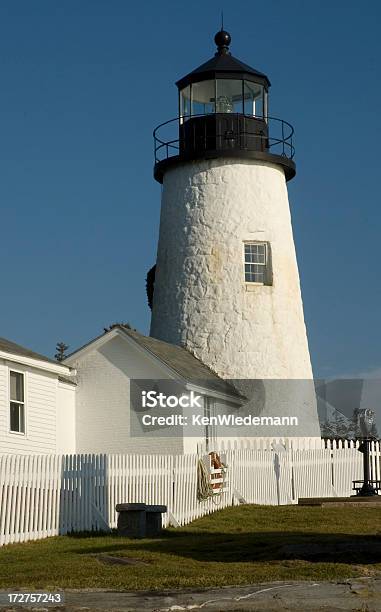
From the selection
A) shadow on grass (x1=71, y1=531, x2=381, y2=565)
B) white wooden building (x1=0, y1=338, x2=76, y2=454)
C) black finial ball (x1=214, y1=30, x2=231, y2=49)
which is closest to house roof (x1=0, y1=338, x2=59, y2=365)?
white wooden building (x1=0, y1=338, x2=76, y2=454)

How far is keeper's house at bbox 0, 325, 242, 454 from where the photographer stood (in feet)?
82.4

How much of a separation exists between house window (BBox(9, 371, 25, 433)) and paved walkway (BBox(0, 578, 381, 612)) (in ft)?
40.4

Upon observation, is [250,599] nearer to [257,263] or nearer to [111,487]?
[111,487]

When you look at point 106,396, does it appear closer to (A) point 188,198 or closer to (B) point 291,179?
(A) point 188,198

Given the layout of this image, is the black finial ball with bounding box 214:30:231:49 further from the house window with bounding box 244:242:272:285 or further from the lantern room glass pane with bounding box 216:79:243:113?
the house window with bounding box 244:242:272:285

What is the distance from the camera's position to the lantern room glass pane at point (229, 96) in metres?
30.6

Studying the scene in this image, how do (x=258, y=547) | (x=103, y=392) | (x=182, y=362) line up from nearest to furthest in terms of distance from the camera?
(x=258, y=547)
(x=103, y=392)
(x=182, y=362)

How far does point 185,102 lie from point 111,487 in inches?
550

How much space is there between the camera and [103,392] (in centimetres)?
2644

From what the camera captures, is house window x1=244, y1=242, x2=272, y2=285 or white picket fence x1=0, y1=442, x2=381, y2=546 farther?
house window x1=244, y1=242, x2=272, y2=285

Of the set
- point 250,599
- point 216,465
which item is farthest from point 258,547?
point 216,465

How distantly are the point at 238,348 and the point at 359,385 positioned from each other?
25.8 feet

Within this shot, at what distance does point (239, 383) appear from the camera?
29.1m

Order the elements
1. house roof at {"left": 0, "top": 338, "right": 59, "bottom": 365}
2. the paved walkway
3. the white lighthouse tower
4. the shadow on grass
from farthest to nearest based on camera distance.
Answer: the white lighthouse tower, house roof at {"left": 0, "top": 338, "right": 59, "bottom": 365}, the shadow on grass, the paved walkway
